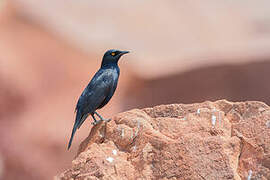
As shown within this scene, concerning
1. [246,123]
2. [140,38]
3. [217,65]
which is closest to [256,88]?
[217,65]

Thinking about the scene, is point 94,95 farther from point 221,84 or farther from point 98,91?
point 221,84

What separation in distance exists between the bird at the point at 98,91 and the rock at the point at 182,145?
1.20m

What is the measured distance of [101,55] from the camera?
20.2 m

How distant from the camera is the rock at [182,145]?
5.68 m

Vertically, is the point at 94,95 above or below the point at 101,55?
above

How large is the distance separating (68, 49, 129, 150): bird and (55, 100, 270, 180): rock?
1.20m

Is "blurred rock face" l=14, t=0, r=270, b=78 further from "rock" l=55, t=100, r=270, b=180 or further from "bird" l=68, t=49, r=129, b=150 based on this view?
"rock" l=55, t=100, r=270, b=180

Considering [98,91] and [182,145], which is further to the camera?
[98,91]

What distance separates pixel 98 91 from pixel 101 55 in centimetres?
1225

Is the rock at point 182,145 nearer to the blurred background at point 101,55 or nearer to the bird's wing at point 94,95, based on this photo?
the bird's wing at point 94,95

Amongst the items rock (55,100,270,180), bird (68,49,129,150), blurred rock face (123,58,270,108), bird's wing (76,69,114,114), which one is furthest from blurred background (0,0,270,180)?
rock (55,100,270,180)

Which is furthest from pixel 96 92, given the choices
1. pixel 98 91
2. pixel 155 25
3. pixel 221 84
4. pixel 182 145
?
pixel 155 25

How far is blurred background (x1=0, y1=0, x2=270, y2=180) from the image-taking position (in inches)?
707

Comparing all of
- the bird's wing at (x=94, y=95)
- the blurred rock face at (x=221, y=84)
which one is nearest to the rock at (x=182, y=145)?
the bird's wing at (x=94, y=95)
